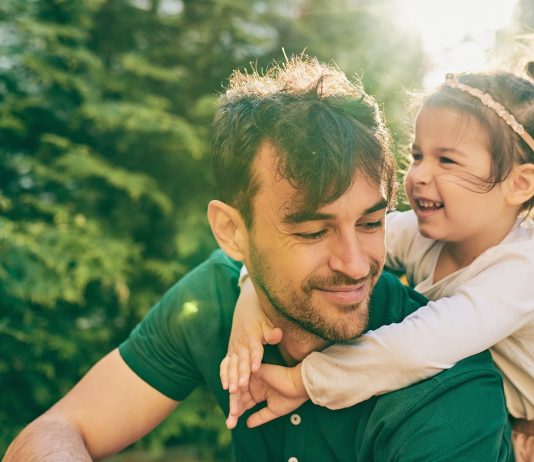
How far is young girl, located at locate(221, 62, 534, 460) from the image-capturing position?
6.21 ft

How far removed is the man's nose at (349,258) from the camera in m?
1.91

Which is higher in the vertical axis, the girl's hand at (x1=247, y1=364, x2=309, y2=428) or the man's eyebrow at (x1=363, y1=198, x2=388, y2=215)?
the man's eyebrow at (x1=363, y1=198, x2=388, y2=215)

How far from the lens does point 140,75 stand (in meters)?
4.25

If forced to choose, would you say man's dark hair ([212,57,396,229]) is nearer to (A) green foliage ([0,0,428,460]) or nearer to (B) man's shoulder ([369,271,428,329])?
(B) man's shoulder ([369,271,428,329])

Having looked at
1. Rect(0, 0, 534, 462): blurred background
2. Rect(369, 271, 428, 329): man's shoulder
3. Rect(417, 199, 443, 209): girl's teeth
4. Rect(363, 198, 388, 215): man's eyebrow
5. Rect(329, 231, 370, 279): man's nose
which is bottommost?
Rect(369, 271, 428, 329): man's shoulder

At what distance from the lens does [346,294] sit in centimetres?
197

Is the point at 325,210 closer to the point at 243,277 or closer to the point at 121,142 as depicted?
the point at 243,277

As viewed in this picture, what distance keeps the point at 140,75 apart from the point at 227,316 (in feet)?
7.76

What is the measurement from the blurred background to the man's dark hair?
1.12 metres

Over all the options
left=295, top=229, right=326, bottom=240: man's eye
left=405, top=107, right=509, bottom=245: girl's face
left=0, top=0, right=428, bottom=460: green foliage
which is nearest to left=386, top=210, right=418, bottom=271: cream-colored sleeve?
left=405, top=107, right=509, bottom=245: girl's face

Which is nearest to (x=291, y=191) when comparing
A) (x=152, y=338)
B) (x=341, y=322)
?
(x=341, y=322)

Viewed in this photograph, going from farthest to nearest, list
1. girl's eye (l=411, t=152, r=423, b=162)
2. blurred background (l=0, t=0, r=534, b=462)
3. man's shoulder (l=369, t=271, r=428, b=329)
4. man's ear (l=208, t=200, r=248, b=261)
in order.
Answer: blurred background (l=0, t=0, r=534, b=462)
girl's eye (l=411, t=152, r=423, b=162)
man's ear (l=208, t=200, r=248, b=261)
man's shoulder (l=369, t=271, r=428, b=329)

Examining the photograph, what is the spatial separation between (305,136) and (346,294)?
0.49 m

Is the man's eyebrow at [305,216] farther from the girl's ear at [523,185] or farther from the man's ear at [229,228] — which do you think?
the girl's ear at [523,185]
